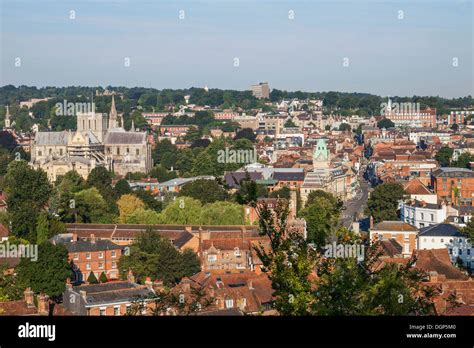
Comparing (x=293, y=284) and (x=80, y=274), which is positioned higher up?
(x=293, y=284)

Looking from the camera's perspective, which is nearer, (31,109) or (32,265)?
(32,265)

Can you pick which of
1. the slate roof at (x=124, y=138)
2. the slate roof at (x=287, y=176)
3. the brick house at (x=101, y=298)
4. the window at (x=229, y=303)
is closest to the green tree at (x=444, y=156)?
the slate roof at (x=287, y=176)

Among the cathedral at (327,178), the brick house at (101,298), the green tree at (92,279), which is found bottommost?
the cathedral at (327,178)

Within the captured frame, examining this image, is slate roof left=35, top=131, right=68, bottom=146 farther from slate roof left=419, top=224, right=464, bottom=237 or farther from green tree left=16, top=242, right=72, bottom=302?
green tree left=16, top=242, right=72, bottom=302

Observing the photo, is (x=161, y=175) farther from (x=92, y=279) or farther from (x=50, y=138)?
(x=92, y=279)

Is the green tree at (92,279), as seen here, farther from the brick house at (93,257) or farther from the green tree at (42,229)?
the green tree at (42,229)

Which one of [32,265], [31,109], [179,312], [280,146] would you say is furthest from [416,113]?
[179,312]

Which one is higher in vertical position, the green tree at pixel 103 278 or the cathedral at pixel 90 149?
the cathedral at pixel 90 149

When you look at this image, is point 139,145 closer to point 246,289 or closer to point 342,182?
point 342,182
